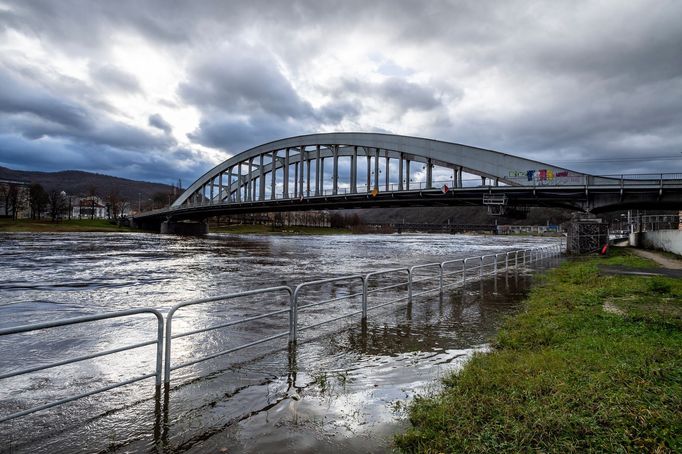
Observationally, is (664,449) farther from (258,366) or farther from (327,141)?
(327,141)

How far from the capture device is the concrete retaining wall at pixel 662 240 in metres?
29.7

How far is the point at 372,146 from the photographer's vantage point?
65.9m

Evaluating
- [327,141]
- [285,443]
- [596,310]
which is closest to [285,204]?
[327,141]

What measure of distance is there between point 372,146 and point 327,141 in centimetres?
1157

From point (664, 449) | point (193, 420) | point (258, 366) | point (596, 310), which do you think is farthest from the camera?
point (596, 310)

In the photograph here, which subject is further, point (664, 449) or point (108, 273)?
point (108, 273)

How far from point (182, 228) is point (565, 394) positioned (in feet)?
361

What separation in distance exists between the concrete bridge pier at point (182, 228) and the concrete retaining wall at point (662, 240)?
299 ft

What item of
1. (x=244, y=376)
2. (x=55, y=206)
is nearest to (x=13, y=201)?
(x=55, y=206)

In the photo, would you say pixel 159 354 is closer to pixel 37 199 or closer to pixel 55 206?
pixel 55 206

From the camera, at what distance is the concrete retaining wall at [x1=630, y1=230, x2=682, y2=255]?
29.7 metres

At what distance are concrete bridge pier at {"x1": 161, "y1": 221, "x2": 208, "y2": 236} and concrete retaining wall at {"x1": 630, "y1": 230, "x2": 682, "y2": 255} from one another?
299 feet

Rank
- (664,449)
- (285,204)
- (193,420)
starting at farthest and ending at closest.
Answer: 1. (285,204)
2. (193,420)
3. (664,449)

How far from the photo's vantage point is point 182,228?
106 metres
